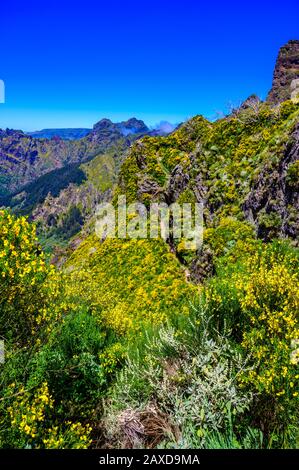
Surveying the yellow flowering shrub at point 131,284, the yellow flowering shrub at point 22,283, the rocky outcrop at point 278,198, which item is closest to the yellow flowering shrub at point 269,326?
the yellow flowering shrub at point 131,284

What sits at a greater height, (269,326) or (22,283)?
(22,283)

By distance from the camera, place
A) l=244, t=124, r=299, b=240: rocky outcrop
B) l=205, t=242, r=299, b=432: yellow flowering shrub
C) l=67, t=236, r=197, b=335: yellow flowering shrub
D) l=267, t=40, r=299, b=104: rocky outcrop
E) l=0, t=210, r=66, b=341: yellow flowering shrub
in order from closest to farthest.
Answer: l=205, t=242, r=299, b=432: yellow flowering shrub
l=0, t=210, r=66, b=341: yellow flowering shrub
l=244, t=124, r=299, b=240: rocky outcrop
l=67, t=236, r=197, b=335: yellow flowering shrub
l=267, t=40, r=299, b=104: rocky outcrop

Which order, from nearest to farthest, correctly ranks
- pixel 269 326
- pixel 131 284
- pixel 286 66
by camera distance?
pixel 269 326, pixel 131 284, pixel 286 66

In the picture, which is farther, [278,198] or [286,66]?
[286,66]

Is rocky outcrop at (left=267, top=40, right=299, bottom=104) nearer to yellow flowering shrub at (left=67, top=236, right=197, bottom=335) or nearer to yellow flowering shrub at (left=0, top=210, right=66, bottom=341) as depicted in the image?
yellow flowering shrub at (left=67, top=236, right=197, bottom=335)

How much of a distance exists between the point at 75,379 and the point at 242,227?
67.3ft

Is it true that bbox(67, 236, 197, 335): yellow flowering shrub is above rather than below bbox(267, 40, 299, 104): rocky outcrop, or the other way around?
below

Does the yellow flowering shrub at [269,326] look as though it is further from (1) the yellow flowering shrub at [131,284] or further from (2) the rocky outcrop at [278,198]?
(2) the rocky outcrop at [278,198]

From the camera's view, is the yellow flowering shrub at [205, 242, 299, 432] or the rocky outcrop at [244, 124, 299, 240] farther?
the rocky outcrop at [244, 124, 299, 240]

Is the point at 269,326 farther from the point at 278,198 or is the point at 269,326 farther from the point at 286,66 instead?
the point at 286,66

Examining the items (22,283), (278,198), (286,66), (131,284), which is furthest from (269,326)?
(286,66)

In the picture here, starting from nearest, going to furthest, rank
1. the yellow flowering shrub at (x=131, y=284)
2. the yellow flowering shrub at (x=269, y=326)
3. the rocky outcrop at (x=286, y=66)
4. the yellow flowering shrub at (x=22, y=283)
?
1. the yellow flowering shrub at (x=269, y=326)
2. the yellow flowering shrub at (x=22, y=283)
3. the yellow flowering shrub at (x=131, y=284)
4. the rocky outcrop at (x=286, y=66)

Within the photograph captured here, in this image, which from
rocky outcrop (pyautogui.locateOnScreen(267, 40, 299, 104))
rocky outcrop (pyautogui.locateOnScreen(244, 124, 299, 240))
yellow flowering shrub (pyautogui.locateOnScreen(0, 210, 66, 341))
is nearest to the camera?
yellow flowering shrub (pyautogui.locateOnScreen(0, 210, 66, 341))

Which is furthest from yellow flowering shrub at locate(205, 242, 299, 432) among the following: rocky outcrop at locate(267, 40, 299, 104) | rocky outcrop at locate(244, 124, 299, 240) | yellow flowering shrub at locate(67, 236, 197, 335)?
rocky outcrop at locate(267, 40, 299, 104)
